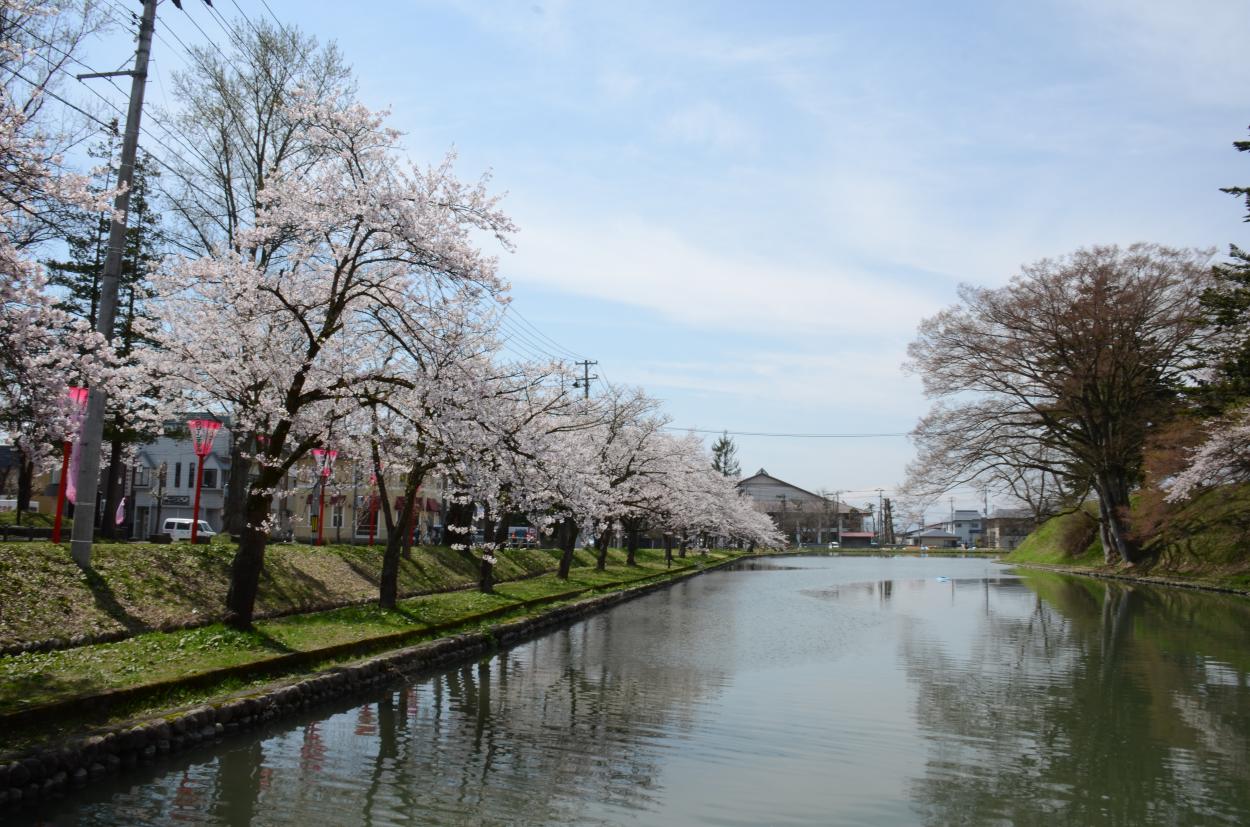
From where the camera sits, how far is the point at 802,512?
11994 centimetres

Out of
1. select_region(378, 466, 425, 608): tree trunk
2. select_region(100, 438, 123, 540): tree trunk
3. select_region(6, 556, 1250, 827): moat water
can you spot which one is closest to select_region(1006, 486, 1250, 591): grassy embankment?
select_region(6, 556, 1250, 827): moat water

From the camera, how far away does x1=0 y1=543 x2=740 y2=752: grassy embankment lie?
9188 millimetres

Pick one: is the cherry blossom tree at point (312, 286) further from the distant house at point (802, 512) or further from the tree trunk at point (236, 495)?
the distant house at point (802, 512)

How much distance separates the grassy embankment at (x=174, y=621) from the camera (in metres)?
9.19

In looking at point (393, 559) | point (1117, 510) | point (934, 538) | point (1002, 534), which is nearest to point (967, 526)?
point (934, 538)

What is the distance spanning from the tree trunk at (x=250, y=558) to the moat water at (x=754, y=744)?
Answer: 2.59 m

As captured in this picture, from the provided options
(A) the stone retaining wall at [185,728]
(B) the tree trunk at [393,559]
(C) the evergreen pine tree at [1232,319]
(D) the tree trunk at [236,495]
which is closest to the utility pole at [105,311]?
(A) the stone retaining wall at [185,728]

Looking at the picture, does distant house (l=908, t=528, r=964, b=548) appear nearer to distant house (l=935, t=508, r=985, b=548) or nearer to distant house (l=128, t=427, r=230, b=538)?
distant house (l=935, t=508, r=985, b=548)

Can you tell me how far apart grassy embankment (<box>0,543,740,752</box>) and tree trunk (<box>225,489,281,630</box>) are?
0.34 metres

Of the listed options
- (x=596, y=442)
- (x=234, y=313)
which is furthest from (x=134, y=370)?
(x=596, y=442)

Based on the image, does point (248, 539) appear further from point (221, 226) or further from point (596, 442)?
point (596, 442)

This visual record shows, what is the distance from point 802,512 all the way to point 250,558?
110657 mm

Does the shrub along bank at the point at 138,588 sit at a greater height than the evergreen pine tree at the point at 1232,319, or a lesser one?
lesser

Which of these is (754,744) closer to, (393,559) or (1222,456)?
(393,559)
